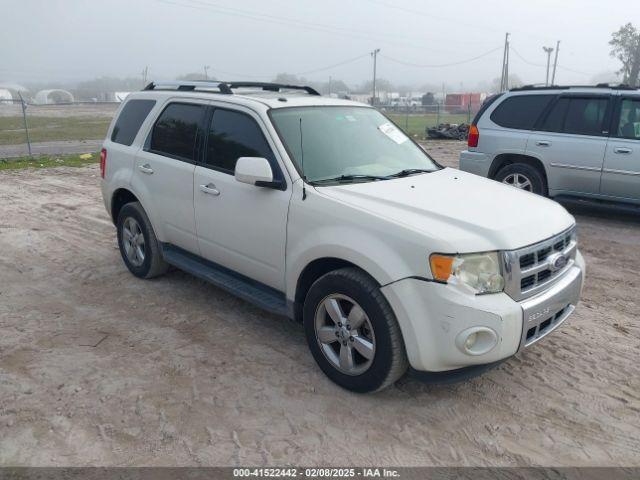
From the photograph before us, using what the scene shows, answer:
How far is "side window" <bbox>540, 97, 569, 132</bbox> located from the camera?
26.5ft

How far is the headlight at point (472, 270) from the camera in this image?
307 centimetres

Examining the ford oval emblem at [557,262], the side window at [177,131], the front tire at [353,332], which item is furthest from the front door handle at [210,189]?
the ford oval emblem at [557,262]

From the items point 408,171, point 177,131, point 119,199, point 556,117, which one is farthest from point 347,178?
point 556,117

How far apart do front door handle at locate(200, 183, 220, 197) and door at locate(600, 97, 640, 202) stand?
5.70 metres

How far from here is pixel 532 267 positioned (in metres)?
3.33

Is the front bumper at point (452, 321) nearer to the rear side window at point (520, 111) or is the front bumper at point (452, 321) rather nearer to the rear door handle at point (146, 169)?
the rear door handle at point (146, 169)

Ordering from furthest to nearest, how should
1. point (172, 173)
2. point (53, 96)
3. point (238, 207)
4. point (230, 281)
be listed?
point (53, 96) < point (172, 173) < point (230, 281) < point (238, 207)

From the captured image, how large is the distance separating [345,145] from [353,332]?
153 centimetres

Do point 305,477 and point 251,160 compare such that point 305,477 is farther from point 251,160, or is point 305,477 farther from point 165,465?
point 251,160

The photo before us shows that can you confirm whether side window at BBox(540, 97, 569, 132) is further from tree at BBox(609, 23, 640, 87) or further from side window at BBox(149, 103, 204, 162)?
tree at BBox(609, 23, 640, 87)

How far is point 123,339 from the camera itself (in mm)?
4379

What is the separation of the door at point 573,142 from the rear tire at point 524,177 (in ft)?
0.46

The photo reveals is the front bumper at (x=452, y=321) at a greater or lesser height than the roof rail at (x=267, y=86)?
lesser

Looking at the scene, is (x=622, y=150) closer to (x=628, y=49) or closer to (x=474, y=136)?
(x=474, y=136)
